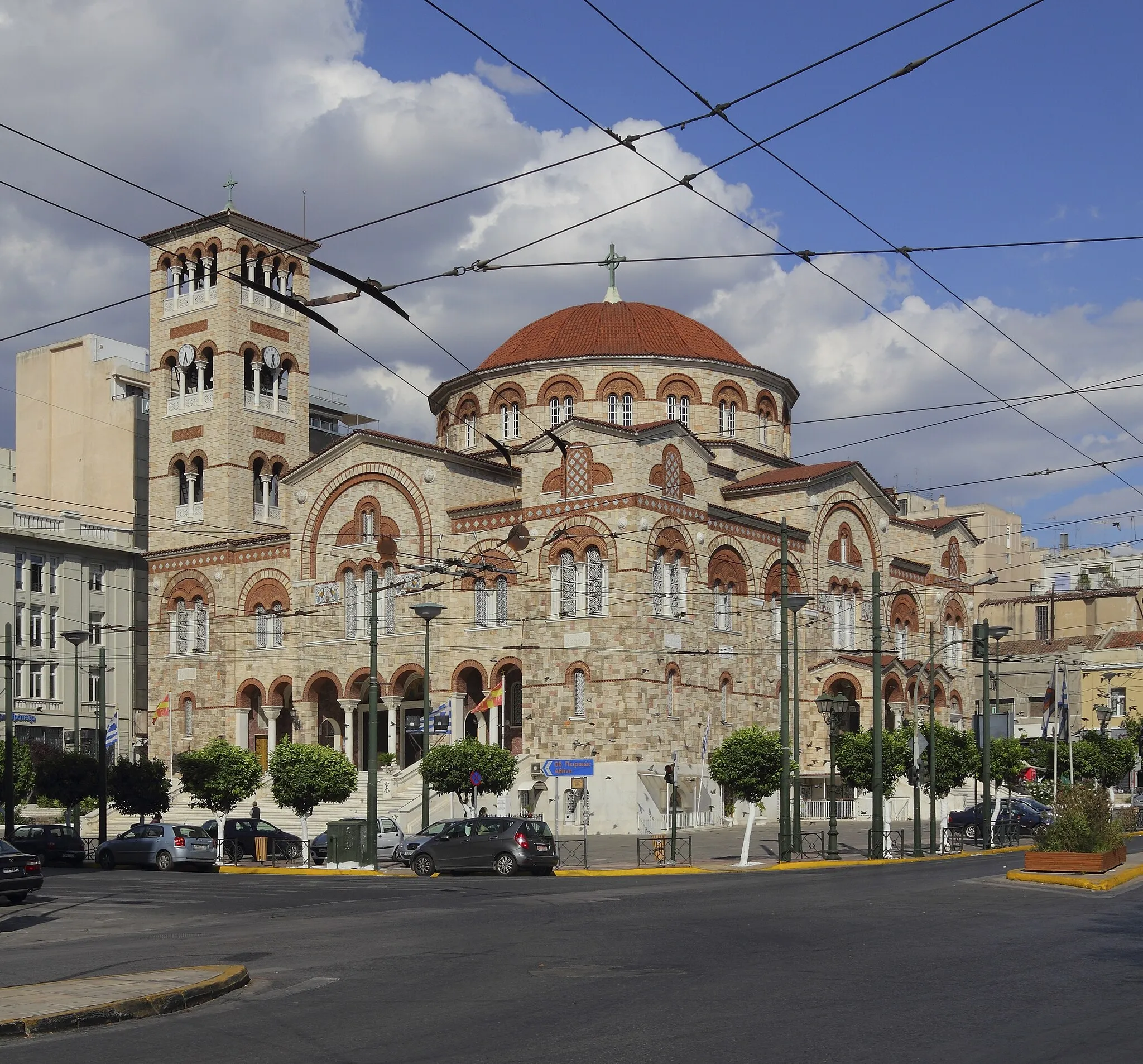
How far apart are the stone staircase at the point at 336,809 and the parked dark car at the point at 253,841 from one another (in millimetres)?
5591

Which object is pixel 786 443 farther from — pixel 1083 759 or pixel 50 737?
pixel 50 737

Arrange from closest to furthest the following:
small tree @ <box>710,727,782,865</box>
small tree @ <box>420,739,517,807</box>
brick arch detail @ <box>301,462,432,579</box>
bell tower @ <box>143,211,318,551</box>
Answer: small tree @ <box>710,727,782,865</box>, small tree @ <box>420,739,517,807</box>, brick arch detail @ <box>301,462,432,579</box>, bell tower @ <box>143,211,318,551</box>

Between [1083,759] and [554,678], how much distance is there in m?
22.0

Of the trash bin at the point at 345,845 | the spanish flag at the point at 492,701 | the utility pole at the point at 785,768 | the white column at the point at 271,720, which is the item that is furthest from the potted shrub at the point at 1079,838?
the white column at the point at 271,720

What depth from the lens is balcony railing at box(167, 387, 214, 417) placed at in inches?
2516

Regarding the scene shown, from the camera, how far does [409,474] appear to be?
58.8 metres

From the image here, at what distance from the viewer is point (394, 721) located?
57875 mm

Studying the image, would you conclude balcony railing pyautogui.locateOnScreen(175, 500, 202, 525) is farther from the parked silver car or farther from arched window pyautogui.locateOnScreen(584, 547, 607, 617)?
the parked silver car

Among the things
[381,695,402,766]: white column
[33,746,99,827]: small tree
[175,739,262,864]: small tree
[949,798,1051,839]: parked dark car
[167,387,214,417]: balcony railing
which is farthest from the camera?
[167,387,214,417]: balcony railing

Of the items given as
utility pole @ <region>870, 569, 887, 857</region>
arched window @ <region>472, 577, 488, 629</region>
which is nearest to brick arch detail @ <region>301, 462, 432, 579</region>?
arched window @ <region>472, 577, 488, 629</region>

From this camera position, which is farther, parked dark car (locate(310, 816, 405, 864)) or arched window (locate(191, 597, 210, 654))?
arched window (locate(191, 597, 210, 654))

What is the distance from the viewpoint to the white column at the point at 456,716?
54.9 m

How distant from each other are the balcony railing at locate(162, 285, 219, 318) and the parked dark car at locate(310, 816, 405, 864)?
27643 millimetres

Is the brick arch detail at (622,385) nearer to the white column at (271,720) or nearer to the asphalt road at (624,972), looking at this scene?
the white column at (271,720)
